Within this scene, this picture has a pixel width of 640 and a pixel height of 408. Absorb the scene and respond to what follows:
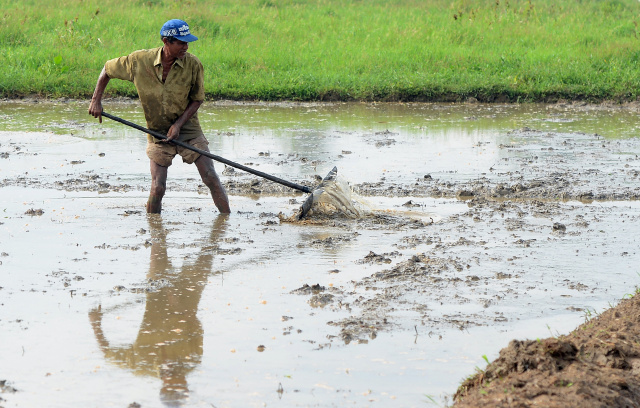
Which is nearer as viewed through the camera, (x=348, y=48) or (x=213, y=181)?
(x=213, y=181)

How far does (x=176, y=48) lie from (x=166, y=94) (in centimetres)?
39

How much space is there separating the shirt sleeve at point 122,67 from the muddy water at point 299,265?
3.61ft

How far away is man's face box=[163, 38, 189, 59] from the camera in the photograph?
611cm

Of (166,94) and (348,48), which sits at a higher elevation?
(166,94)

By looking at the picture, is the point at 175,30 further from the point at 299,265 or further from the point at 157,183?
the point at 299,265

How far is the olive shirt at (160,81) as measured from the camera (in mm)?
6281

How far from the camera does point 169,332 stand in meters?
4.28

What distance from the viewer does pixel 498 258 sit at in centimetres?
545

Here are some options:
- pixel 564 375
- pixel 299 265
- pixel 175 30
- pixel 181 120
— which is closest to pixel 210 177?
pixel 181 120

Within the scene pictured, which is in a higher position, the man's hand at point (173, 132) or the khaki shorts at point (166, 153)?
the man's hand at point (173, 132)

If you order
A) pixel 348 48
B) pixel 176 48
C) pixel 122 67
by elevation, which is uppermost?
pixel 176 48

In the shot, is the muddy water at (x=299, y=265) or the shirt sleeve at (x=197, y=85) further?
the shirt sleeve at (x=197, y=85)

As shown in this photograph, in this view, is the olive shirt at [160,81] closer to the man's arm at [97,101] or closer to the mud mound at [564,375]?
the man's arm at [97,101]

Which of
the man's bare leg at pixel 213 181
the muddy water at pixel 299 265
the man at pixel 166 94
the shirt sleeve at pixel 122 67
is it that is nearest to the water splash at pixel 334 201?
the muddy water at pixel 299 265
